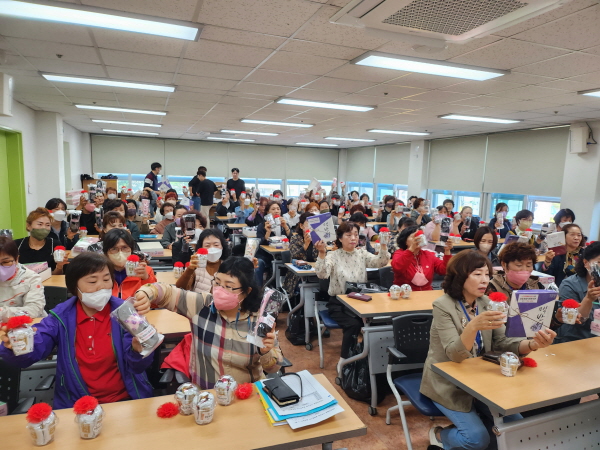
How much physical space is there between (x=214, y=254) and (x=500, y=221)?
5.37 metres

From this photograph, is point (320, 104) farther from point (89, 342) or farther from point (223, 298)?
point (89, 342)

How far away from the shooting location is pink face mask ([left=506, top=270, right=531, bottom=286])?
8.59 ft

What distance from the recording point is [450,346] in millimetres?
2008

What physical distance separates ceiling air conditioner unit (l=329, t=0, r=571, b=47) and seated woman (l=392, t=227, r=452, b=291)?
5.37 feet

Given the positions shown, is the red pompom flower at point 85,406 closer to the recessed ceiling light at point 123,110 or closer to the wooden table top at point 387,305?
the wooden table top at point 387,305

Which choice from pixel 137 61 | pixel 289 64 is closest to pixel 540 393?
pixel 289 64

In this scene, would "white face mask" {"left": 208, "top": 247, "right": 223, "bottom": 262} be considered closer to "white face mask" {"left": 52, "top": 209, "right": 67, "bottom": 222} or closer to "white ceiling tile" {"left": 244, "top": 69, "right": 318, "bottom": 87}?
"white ceiling tile" {"left": 244, "top": 69, "right": 318, "bottom": 87}

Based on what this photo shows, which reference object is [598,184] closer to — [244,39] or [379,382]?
[379,382]

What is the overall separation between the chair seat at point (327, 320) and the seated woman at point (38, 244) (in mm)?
2482

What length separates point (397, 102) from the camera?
18.8ft

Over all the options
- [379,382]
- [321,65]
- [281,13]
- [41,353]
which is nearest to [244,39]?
[281,13]

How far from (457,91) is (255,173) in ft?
34.0

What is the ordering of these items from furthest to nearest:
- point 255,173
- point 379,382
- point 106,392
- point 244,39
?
point 255,173, point 244,39, point 379,382, point 106,392

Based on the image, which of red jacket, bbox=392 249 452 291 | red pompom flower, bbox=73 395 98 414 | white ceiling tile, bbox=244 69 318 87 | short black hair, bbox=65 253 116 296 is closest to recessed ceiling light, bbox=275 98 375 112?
white ceiling tile, bbox=244 69 318 87
